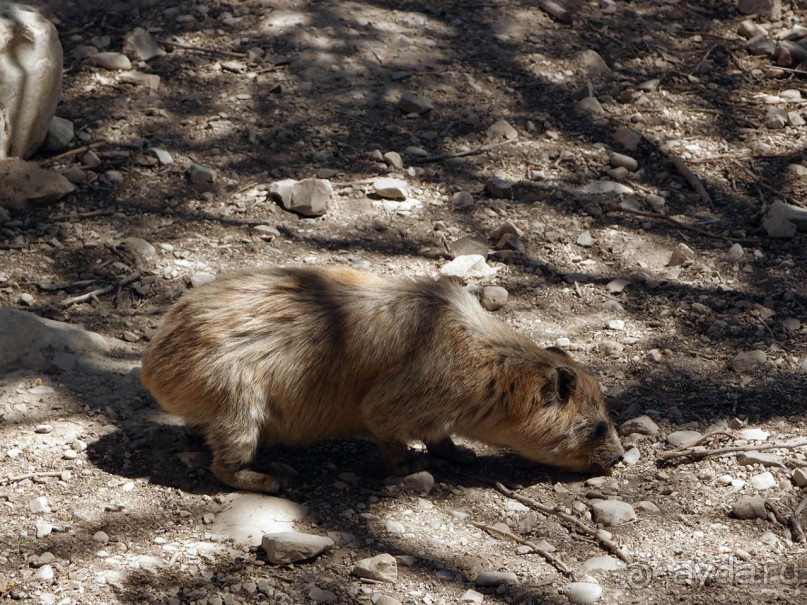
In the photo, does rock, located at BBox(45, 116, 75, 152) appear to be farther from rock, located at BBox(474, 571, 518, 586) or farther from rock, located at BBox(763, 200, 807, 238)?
rock, located at BBox(763, 200, 807, 238)

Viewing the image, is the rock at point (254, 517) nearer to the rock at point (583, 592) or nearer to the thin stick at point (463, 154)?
the rock at point (583, 592)

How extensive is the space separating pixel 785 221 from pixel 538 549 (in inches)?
147

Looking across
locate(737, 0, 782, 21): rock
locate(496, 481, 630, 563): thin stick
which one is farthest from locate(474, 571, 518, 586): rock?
locate(737, 0, 782, 21): rock

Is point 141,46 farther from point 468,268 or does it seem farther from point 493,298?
point 493,298

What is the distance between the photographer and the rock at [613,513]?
4.63 meters

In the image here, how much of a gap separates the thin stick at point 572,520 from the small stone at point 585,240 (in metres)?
2.54

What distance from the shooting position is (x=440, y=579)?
13.9 ft

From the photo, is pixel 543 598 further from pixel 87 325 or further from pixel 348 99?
pixel 348 99

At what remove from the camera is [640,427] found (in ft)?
17.4

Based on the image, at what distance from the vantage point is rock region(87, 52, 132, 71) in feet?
27.5

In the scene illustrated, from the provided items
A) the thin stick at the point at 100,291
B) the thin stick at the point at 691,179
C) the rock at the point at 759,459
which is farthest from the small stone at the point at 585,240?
the thin stick at the point at 100,291

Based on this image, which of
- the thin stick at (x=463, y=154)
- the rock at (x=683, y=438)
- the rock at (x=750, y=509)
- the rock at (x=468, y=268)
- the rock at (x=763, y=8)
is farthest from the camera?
the rock at (x=763, y=8)

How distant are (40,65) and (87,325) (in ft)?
7.52

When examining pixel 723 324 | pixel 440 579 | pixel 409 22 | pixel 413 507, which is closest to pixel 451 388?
pixel 413 507
